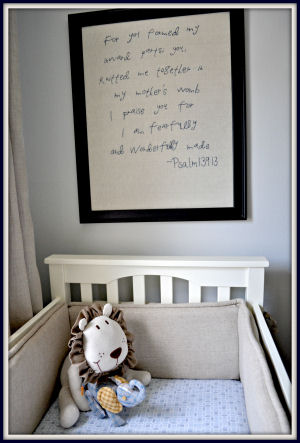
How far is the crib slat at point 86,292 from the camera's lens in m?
1.54

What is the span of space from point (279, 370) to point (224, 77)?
1.02 metres

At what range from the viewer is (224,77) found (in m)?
1.41

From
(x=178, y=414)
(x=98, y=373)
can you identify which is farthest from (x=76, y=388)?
(x=178, y=414)

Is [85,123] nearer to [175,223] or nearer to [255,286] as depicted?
[175,223]

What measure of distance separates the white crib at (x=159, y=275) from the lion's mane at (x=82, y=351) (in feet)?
0.53

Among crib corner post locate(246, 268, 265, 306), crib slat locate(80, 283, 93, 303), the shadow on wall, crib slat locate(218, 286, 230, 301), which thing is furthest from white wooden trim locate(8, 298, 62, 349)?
the shadow on wall

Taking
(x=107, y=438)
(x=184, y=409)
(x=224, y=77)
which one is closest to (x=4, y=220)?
(x=107, y=438)

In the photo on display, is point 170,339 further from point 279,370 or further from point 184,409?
point 279,370

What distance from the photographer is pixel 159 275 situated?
1.50 m

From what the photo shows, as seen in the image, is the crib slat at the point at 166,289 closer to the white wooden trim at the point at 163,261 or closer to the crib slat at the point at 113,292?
the white wooden trim at the point at 163,261

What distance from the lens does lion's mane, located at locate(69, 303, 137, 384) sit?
1221 millimetres

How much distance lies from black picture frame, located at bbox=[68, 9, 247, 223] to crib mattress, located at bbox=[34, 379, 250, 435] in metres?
0.63

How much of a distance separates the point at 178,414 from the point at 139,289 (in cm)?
48

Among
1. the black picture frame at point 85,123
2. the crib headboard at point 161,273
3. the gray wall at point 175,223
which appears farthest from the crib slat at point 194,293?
the black picture frame at point 85,123
